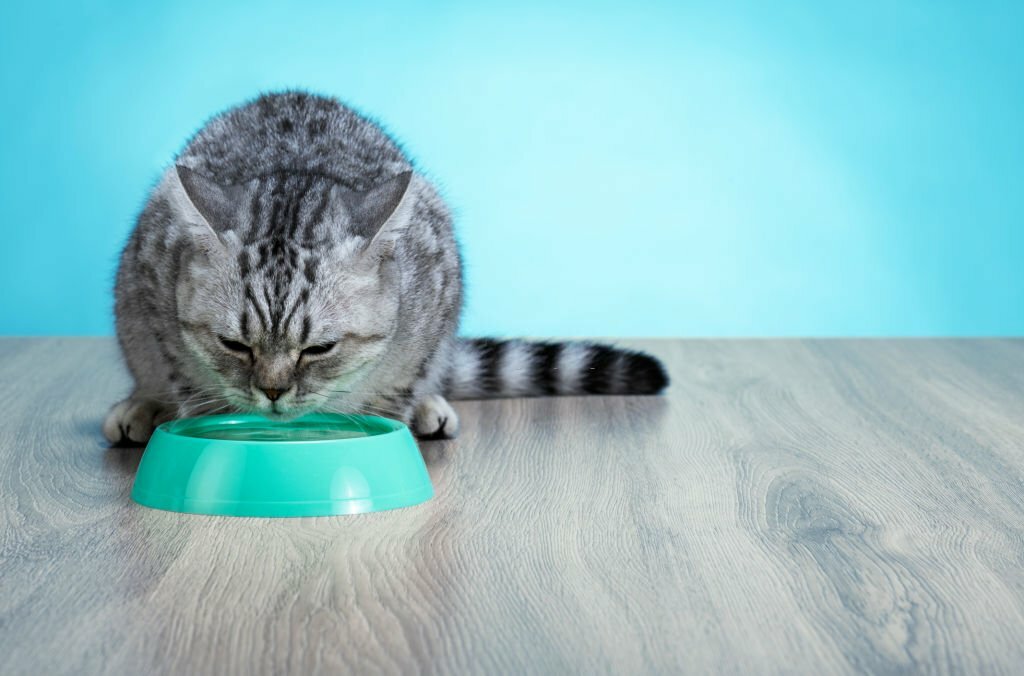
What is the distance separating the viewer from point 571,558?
5.52 ft

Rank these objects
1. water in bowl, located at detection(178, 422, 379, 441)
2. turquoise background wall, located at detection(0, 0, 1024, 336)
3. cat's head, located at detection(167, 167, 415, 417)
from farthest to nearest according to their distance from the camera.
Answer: turquoise background wall, located at detection(0, 0, 1024, 336) → water in bowl, located at detection(178, 422, 379, 441) → cat's head, located at detection(167, 167, 415, 417)

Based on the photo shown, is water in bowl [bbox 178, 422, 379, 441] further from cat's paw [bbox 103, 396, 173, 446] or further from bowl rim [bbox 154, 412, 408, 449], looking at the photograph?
cat's paw [bbox 103, 396, 173, 446]

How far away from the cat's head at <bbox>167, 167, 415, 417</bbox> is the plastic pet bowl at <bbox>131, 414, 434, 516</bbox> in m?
0.16

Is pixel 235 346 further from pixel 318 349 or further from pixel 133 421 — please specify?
pixel 133 421

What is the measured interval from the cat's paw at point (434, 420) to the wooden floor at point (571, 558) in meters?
0.04

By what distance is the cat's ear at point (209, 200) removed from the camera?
6.66ft

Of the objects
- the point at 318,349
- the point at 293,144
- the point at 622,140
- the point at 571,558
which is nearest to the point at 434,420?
the point at 318,349

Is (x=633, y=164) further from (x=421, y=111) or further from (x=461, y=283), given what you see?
(x=461, y=283)

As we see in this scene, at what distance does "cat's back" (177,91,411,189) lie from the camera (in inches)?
94.3

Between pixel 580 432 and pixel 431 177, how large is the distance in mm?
670

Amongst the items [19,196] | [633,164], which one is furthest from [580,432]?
[19,196]

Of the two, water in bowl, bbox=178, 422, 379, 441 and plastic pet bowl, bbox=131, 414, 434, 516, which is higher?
plastic pet bowl, bbox=131, 414, 434, 516

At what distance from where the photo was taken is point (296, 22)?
4.26m

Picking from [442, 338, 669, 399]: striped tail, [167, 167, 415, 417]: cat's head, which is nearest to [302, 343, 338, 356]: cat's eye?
[167, 167, 415, 417]: cat's head
